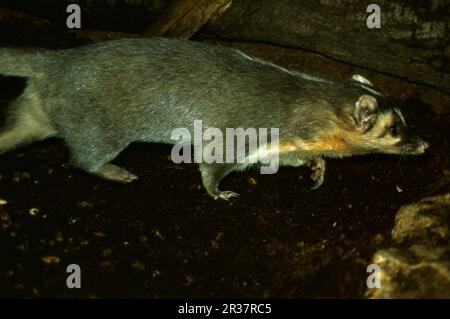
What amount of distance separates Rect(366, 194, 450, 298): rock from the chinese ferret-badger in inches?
39.8

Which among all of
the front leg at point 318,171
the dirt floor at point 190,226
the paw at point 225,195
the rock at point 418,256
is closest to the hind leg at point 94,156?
the dirt floor at point 190,226

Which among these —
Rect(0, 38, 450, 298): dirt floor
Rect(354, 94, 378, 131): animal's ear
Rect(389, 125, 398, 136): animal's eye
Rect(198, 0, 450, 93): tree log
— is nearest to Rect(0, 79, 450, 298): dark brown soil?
Rect(0, 38, 450, 298): dirt floor

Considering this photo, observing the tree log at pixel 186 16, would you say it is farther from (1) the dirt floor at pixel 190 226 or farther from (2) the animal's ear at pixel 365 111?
(2) the animal's ear at pixel 365 111

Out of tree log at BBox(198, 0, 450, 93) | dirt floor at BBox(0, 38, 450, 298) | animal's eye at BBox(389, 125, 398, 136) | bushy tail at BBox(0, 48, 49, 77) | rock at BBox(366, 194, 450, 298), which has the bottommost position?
dirt floor at BBox(0, 38, 450, 298)

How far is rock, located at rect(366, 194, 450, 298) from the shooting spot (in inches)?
170

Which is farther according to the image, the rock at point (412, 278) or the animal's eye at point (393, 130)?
the animal's eye at point (393, 130)

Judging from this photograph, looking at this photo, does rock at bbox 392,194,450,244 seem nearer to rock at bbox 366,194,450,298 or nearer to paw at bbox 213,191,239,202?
rock at bbox 366,194,450,298

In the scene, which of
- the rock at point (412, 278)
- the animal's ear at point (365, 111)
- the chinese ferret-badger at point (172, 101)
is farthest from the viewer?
the chinese ferret-badger at point (172, 101)

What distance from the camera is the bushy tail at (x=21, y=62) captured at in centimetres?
559

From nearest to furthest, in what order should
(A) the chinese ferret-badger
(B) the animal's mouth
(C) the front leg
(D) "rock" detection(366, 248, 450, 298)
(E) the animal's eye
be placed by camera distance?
(D) "rock" detection(366, 248, 450, 298), (A) the chinese ferret-badger, (E) the animal's eye, (B) the animal's mouth, (C) the front leg

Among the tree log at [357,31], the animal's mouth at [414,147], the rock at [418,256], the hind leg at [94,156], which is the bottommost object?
the rock at [418,256]

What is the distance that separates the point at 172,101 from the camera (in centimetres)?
572

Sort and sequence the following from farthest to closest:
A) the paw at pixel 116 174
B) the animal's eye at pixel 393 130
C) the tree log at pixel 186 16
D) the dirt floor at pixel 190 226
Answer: the tree log at pixel 186 16, the paw at pixel 116 174, the animal's eye at pixel 393 130, the dirt floor at pixel 190 226
